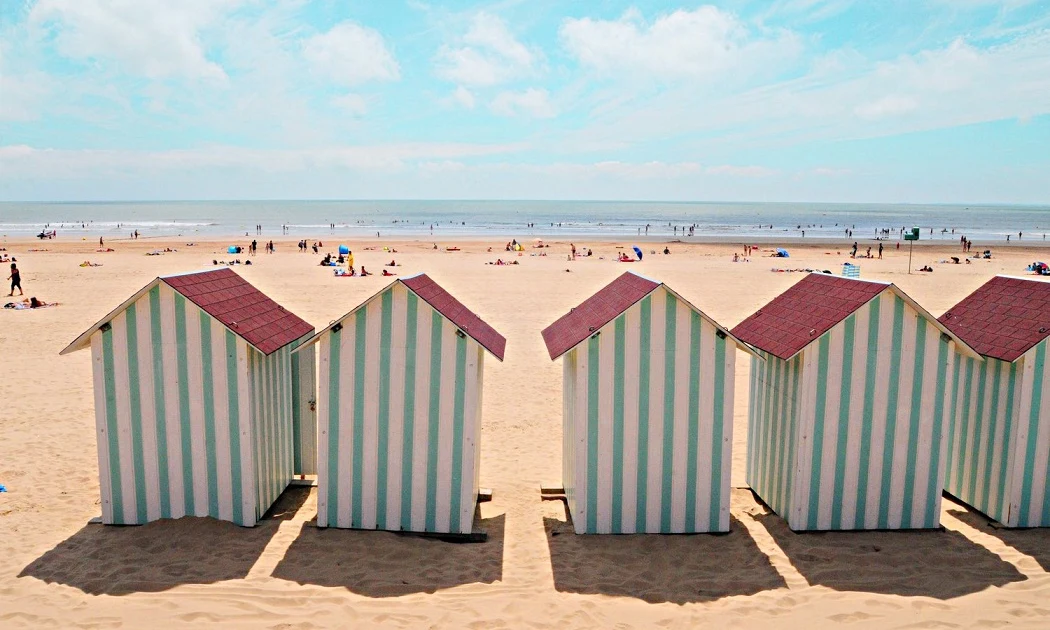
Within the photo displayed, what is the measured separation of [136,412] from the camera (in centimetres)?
715

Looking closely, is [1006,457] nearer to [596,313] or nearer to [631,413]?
[631,413]

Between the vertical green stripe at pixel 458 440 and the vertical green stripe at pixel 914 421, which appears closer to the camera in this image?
the vertical green stripe at pixel 458 440

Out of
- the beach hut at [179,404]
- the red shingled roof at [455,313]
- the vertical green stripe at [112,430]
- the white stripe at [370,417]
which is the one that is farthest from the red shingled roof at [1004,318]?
the vertical green stripe at [112,430]

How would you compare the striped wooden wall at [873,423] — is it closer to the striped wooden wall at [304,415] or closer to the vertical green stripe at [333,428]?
the vertical green stripe at [333,428]

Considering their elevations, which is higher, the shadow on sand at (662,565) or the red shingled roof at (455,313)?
the red shingled roof at (455,313)

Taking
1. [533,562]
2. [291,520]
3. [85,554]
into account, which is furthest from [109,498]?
[533,562]

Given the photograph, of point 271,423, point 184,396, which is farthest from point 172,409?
point 271,423

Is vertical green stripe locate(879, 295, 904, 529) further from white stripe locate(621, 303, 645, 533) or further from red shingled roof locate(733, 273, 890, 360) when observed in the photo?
white stripe locate(621, 303, 645, 533)

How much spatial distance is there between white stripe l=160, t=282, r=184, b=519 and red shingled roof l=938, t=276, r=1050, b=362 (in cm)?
722

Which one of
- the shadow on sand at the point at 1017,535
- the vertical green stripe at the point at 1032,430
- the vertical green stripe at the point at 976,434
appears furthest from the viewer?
the vertical green stripe at the point at 976,434

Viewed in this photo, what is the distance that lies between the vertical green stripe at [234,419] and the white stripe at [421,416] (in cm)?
168

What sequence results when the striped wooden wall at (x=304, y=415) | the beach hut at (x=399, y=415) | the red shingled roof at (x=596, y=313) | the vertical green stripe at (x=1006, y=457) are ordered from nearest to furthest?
the beach hut at (x=399, y=415), the red shingled roof at (x=596, y=313), the vertical green stripe at (x=1006, y=457), the striped wooden wall at (x=304, y=415)

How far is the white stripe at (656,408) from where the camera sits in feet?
23.2

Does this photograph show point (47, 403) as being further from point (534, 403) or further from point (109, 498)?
point (534, 403)
